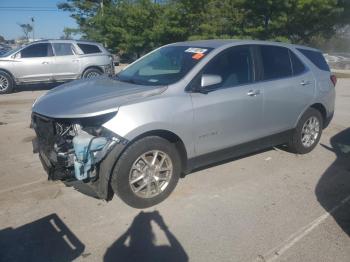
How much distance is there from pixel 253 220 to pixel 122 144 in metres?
1.53

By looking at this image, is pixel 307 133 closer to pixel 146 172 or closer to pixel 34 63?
pixel 146 172

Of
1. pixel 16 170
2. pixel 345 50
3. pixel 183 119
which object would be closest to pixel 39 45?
pixel 16 170

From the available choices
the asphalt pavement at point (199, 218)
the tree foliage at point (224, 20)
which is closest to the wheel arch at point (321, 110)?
the asphalt pavement at point (199, 218)

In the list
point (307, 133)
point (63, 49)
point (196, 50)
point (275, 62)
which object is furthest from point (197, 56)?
point (63, 49)

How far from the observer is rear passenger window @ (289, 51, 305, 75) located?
5352mm

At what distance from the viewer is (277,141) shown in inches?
206

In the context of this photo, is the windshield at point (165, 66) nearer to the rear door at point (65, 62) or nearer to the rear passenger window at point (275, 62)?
the rear passenger window at point (275, 62)

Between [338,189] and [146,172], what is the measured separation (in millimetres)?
2449

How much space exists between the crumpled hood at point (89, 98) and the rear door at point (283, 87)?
1.70m

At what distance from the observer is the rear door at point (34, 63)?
11805 mm

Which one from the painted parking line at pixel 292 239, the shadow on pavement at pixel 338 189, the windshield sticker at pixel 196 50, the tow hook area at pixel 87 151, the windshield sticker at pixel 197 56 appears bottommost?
the shadow on pavement at pixel 338 189

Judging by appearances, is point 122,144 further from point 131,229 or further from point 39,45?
point 39,45

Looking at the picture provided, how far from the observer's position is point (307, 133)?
5.68 metres

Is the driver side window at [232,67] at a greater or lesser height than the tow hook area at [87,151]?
greater
